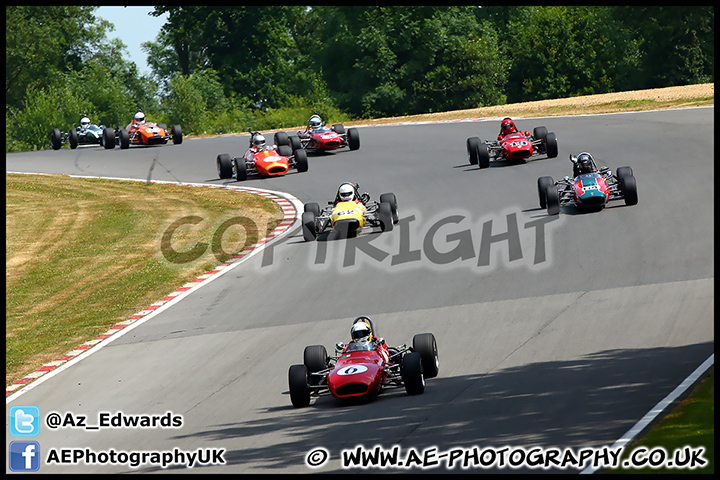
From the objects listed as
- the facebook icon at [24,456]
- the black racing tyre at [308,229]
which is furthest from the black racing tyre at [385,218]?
the facebook icon at [24,456]

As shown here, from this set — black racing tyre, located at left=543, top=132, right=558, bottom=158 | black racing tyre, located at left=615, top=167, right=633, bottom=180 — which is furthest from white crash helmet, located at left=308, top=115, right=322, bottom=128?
black racing tyre, located at left=615, top=167, right=633, bottom=180

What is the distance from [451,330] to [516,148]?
554 inches

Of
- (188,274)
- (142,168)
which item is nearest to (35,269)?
(188,274)

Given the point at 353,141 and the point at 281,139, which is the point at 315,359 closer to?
the point at 281,139

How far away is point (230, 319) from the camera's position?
51.1 ft

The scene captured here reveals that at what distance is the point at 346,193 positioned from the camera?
21094 millimetres

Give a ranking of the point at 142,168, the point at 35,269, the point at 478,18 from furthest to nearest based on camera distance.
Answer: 1. the point at 478,18
2. the point at 142,168
3. the point at 35,269

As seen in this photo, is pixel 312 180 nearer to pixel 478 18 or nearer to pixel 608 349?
pixel 608 349

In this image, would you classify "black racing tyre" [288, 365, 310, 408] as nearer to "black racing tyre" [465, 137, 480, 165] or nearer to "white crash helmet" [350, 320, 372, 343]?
"white crash helmet" [350, 320, 372, 343]

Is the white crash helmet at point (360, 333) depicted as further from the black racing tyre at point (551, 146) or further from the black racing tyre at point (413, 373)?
the black racing tyre at point (551, 146)

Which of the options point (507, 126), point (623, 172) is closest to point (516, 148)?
point (507, 126)

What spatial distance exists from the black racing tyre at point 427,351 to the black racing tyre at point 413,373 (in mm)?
605
